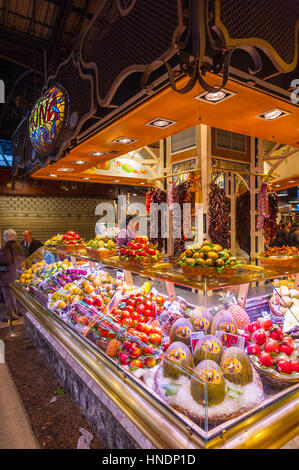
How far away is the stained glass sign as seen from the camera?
14.5 ft

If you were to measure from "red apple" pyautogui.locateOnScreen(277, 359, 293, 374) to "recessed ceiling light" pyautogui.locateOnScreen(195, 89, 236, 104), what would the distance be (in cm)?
227

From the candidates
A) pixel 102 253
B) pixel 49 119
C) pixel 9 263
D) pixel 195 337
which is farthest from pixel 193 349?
pixel 9 263

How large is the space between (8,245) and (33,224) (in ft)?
16.6

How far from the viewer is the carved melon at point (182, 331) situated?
237 cm

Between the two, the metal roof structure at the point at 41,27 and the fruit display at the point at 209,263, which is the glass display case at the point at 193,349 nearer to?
the fruit display at the point at 209,263

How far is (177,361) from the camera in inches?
79.7

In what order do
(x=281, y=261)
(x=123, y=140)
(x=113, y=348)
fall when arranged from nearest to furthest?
(x=113, y=348), (x=281, y=261), (x=123, y=140)

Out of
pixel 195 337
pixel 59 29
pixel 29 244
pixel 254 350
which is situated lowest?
pixel 254 350

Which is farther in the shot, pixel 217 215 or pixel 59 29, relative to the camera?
pixel 217 215

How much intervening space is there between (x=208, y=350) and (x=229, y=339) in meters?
0.36

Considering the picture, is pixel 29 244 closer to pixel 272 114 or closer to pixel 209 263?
pixel 209 263

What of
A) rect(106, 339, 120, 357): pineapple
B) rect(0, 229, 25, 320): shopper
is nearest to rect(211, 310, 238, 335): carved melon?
rect(106, 339, 120, 357): pineapple
